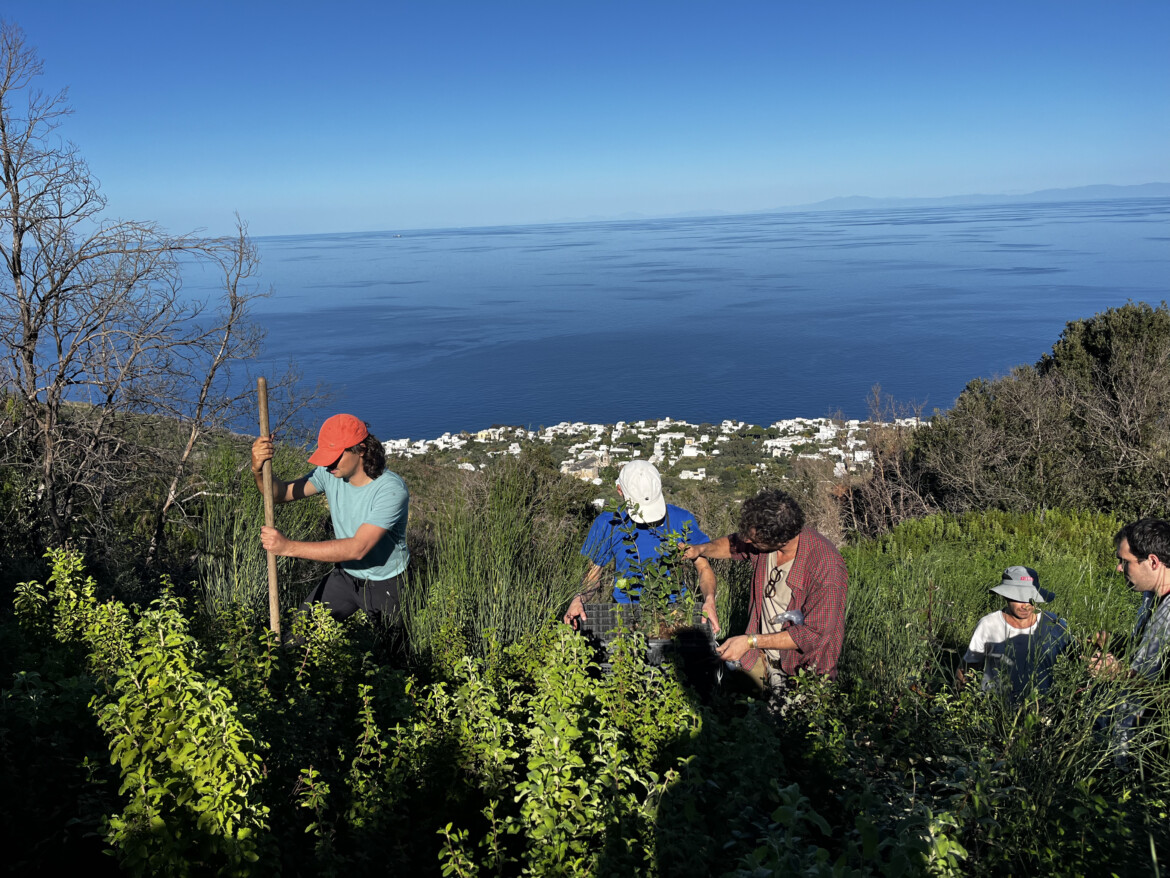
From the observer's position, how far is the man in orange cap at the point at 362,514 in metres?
4.14

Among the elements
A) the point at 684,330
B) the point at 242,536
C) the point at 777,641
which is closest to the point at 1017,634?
the point at 777,641

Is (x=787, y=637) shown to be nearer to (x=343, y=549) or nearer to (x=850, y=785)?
(x=850, y=785)

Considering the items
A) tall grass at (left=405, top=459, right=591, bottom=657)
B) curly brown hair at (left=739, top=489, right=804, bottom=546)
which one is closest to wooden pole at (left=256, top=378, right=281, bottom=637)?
tall grass at (left=405, top=459, right=591, bottom=657)

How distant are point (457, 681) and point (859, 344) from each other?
232ft

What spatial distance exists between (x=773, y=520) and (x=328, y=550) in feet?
7.35

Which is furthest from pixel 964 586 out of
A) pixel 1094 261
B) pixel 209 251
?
pixel 1094 261

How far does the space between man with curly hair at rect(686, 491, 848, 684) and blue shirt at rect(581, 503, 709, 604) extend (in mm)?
194

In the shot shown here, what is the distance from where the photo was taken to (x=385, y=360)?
6159 cm

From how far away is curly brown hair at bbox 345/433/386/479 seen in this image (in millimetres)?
4266

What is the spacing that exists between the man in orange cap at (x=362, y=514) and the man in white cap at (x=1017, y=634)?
10.00ft

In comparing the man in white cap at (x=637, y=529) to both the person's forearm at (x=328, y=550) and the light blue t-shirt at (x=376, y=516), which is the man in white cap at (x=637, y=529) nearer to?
the light blue t-shirt at (x=376, y=516)

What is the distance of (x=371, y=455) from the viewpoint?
14.1ft

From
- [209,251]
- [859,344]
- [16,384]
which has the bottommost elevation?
[859,344]

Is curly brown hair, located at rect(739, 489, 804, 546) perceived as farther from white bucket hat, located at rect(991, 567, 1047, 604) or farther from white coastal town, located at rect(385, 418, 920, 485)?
white coastal town, located at rect(385, 418, 920, 485)
